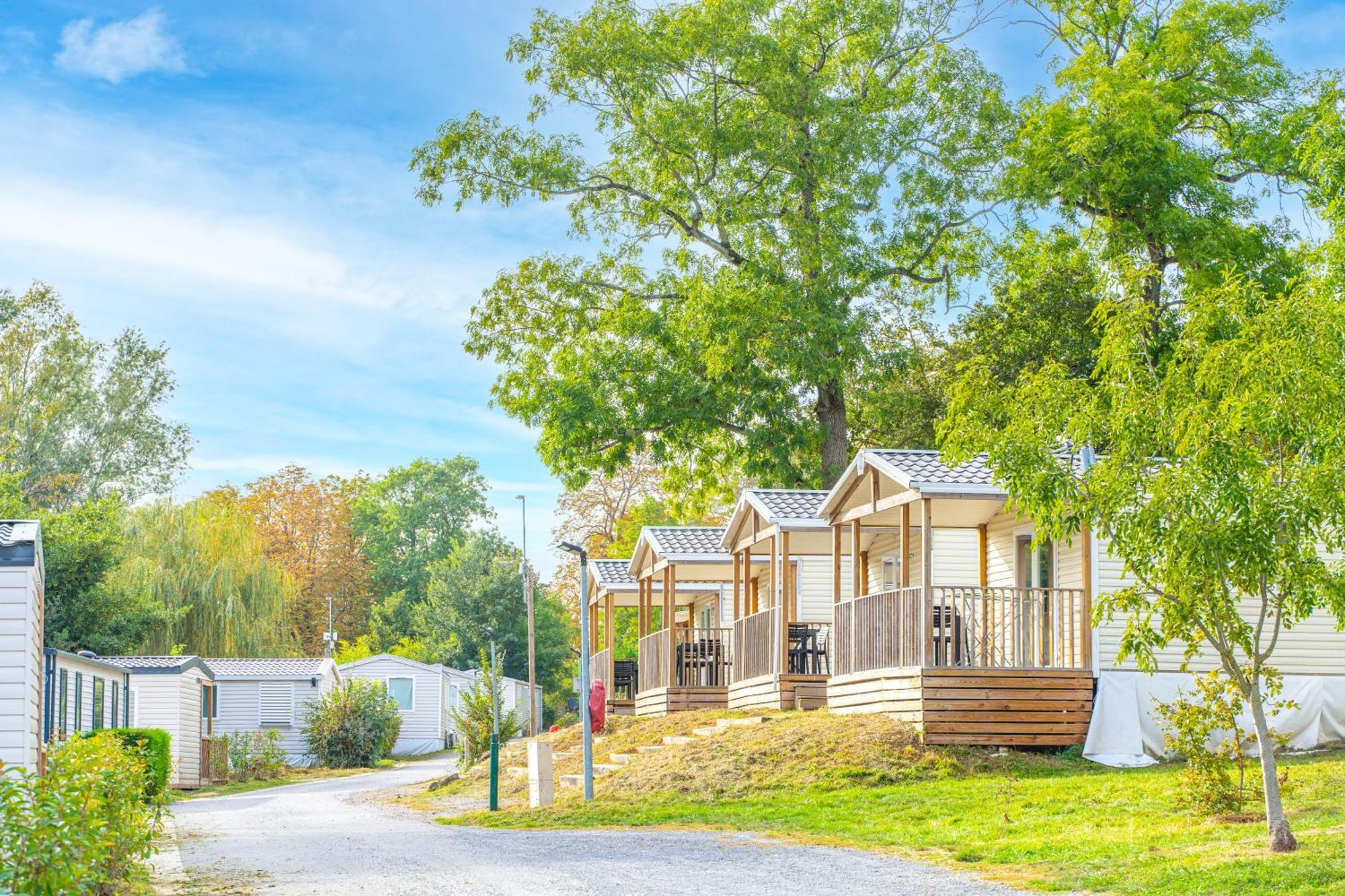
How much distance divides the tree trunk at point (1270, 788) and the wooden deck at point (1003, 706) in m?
6.82

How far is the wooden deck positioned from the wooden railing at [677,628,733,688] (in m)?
10.3

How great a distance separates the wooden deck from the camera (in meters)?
16.7

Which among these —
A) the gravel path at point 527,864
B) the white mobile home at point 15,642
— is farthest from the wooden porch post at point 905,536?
the white mobile home at point 15,642

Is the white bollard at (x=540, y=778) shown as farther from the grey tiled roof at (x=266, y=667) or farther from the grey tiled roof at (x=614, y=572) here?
the grey tiled roof at (x=266, y=667)

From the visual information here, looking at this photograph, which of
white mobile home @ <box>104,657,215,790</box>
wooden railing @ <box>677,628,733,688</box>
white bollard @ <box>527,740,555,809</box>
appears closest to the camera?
white bollard @ <box>527,740,555,809</box>

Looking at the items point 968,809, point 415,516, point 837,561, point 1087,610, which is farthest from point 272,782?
point 415,516

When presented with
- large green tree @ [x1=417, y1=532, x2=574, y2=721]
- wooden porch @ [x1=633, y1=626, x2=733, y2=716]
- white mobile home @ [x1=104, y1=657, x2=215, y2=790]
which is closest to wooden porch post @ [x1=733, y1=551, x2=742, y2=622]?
wooden porch @ [x1=633, y1=626, x2=733, y2=716]

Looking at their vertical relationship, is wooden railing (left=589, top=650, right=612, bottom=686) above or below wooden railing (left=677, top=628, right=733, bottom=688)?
below

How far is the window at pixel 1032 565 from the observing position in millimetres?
19234

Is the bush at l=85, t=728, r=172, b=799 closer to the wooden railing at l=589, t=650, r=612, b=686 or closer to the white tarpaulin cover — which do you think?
the wooden railing at l=589, t=650, r=612, b=686

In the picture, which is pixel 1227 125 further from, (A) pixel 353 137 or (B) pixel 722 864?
(B) pixel 722 864

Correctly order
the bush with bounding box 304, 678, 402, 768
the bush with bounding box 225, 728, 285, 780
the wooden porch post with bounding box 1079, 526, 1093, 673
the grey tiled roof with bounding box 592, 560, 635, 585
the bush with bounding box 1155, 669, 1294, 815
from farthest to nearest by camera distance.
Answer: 1. the bush with bounding box 304, 678, 402, 768
2. the bush with bounding box 225, 728, 285, 780
3. the grey tiled roof with bounding box 592, 560, 635, 585
4. the wooden porch post with bounding box 1079, 526, 1093, 673
5. the bush with bounding box 1155, 669, 1294, 815

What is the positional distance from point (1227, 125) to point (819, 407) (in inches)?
425

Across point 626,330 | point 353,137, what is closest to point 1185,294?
point 626,330
